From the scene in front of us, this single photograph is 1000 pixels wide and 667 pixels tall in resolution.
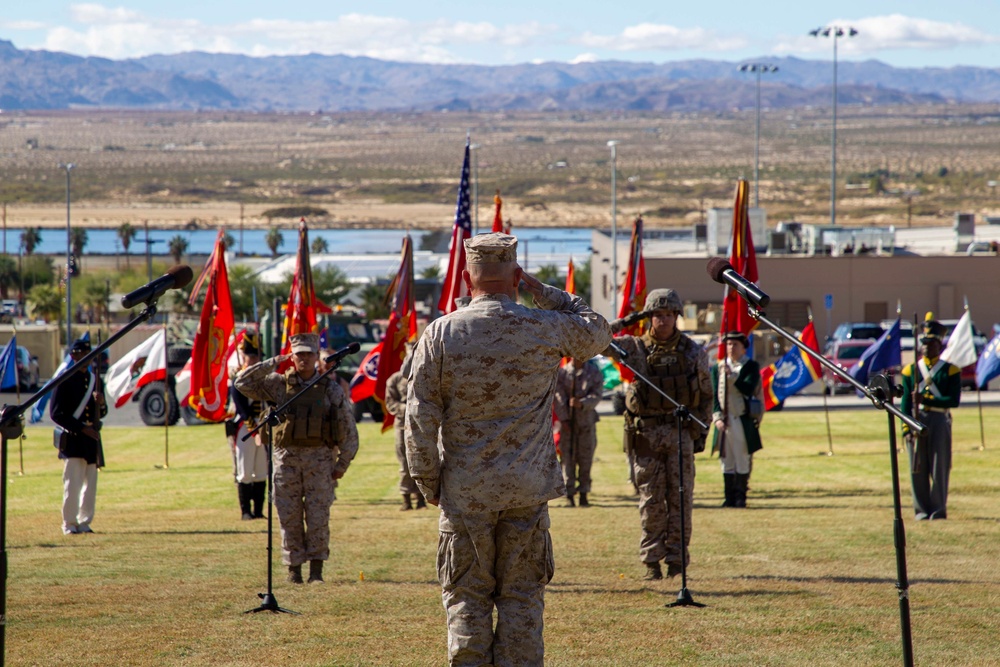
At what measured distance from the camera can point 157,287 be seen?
234 inches

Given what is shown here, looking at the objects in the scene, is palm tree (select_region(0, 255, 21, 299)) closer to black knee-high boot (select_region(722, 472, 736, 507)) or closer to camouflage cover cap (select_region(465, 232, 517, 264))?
black knee-high boot (select_region(722, 472, 736, 507))

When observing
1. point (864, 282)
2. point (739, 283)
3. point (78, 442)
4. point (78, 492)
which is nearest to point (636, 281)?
point (78, 442)

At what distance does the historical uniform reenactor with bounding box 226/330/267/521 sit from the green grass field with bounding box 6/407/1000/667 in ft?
1.48

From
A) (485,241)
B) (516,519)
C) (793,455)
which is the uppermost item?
(485,241)

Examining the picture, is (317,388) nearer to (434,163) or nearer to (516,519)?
(516,519)

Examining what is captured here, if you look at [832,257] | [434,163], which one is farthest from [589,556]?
[434,163]

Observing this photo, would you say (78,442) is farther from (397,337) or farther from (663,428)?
(663,428)

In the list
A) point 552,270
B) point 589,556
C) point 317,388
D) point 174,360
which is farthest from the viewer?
point 552,270

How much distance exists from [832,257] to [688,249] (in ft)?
25.3

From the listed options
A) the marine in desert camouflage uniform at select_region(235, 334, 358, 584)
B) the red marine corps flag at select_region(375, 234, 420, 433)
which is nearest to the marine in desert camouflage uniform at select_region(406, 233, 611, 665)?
the marine in desert camouflage uniform at select_region(235, 334, 358, 584)

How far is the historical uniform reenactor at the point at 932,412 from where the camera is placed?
1180 centimetres

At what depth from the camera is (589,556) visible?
400 inches

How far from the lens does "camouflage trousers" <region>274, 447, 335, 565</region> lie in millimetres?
9289

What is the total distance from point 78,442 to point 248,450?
72.9 inches
